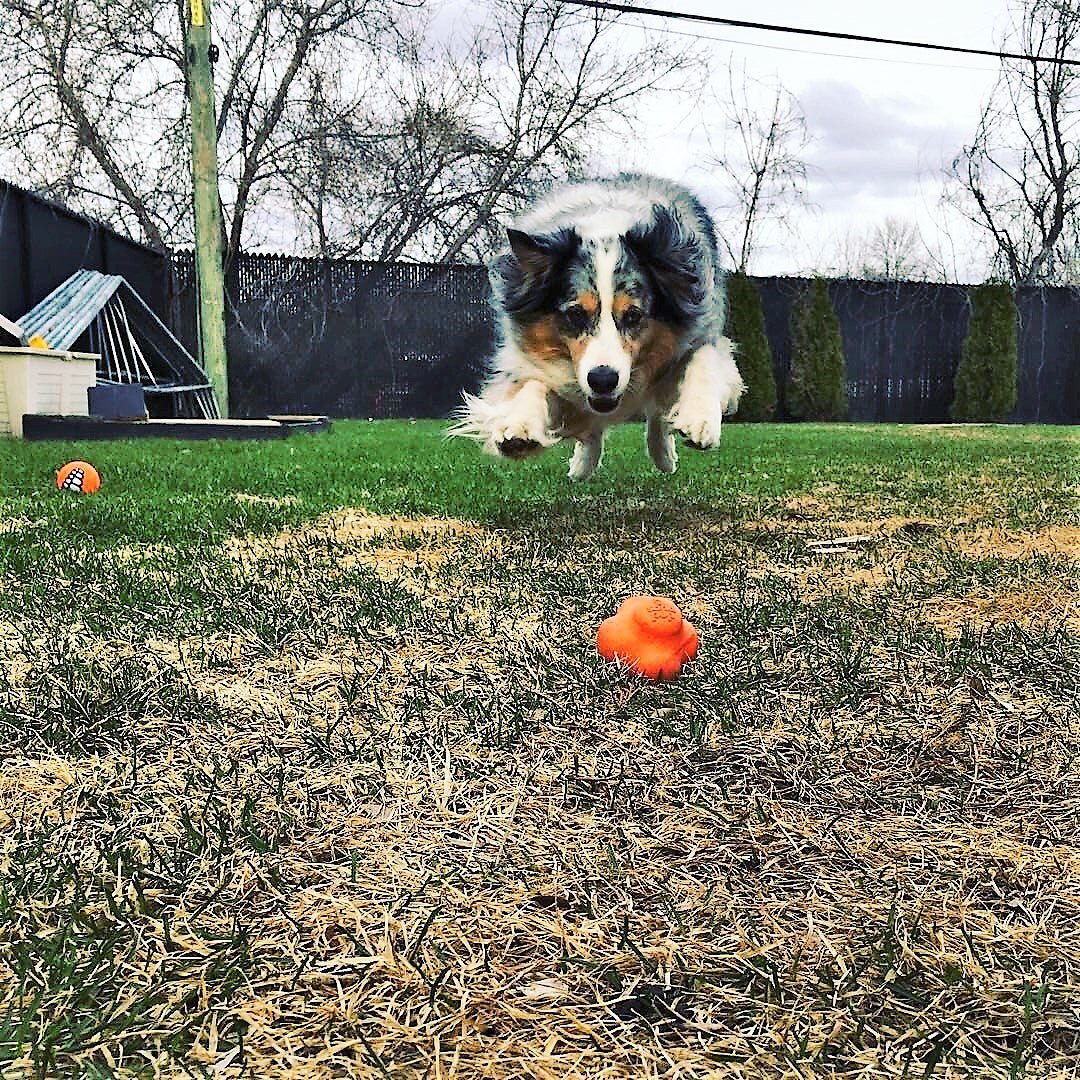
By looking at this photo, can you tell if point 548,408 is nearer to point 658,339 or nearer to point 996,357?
point 658,339

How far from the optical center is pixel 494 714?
1.93 meters

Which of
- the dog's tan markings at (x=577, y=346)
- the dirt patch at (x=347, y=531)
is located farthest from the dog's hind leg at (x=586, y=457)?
the dirt patch at (x=347, y=531)

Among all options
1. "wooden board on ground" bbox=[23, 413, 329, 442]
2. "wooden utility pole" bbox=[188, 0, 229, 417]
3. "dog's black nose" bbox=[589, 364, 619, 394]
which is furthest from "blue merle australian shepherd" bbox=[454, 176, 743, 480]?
"wooden utility pole" bbox=[188, 0, 229, 417]

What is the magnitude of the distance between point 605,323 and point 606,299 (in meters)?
0.10

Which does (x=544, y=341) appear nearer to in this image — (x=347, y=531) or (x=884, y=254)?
(x=347, y=531)

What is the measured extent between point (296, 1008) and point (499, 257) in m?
4.11

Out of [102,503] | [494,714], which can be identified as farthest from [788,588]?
[102,503]

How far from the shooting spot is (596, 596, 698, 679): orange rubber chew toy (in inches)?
83.1

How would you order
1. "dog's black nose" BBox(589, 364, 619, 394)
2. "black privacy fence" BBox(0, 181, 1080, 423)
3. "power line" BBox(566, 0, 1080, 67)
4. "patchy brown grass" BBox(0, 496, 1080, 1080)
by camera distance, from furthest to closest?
"black privacy fence" BBox(0, 181, 1080, 423), "power line" BBox(566, 0, 1080, 67), "dog's black nose" BBox(589, 364, 619, 394), "patchy brown grass" BBox(0, 496, 1080, 1080)

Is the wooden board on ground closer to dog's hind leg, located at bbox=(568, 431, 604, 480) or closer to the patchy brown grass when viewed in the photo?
dog's hind leg, located at bbox=(568, 431, 604, 480)

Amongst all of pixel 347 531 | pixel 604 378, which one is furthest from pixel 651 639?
pixel 347 531

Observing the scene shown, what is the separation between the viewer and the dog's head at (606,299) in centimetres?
413

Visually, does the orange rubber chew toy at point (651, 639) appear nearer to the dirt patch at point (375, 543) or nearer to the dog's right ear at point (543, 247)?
the dirt patch at point (375, 543)

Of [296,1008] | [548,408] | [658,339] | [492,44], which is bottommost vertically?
Answer: [296,1008]
